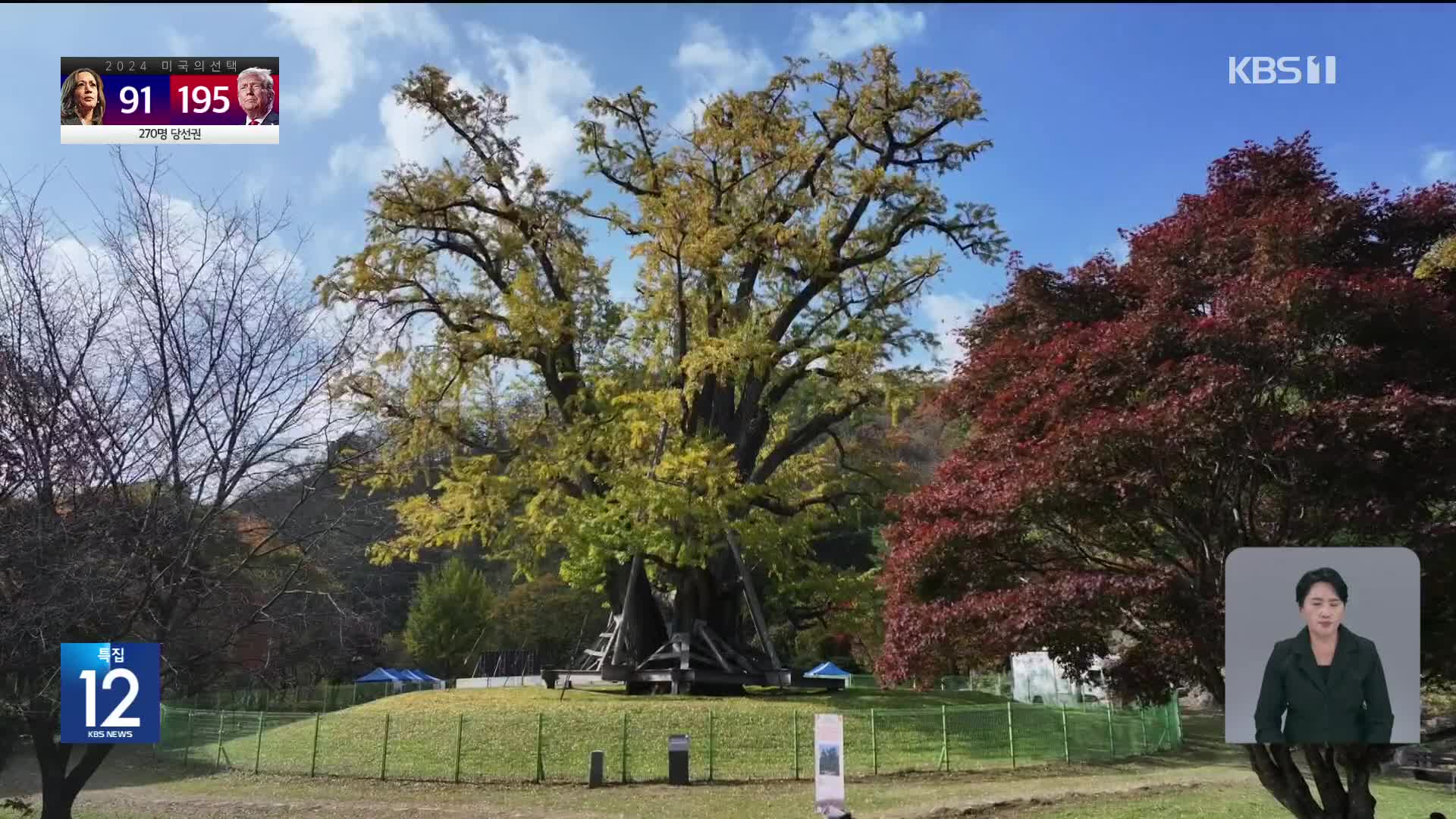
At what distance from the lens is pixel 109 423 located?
345 inches

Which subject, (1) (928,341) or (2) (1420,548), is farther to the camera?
(1) (928,341)

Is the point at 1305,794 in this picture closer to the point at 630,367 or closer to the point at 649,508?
the point at 649,508

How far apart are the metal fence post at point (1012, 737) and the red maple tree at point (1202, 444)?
1034 centimetres

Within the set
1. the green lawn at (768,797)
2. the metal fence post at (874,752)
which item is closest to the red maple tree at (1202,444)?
the green lawn at (768,797)

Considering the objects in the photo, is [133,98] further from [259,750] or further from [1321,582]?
[259,750]

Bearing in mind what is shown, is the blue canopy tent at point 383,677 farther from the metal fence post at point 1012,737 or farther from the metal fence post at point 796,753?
the metal fence post at point 1012,737

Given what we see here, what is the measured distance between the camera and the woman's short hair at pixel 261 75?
10.4 meters

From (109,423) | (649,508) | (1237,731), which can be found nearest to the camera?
(1237,731)

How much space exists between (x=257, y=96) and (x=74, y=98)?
161cm

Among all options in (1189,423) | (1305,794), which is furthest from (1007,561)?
(1305,794)

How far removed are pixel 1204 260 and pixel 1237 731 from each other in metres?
4.37

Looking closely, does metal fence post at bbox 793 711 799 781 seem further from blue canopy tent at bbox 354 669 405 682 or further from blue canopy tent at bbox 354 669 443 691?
blue canopy tent at bbox 354 669 405 682

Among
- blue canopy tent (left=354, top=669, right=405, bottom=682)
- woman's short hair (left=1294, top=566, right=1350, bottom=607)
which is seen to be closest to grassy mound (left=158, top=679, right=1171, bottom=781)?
woman's short hair (left=1294, top=566, right=1350, bottom=607)

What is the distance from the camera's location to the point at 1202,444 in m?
8.72
